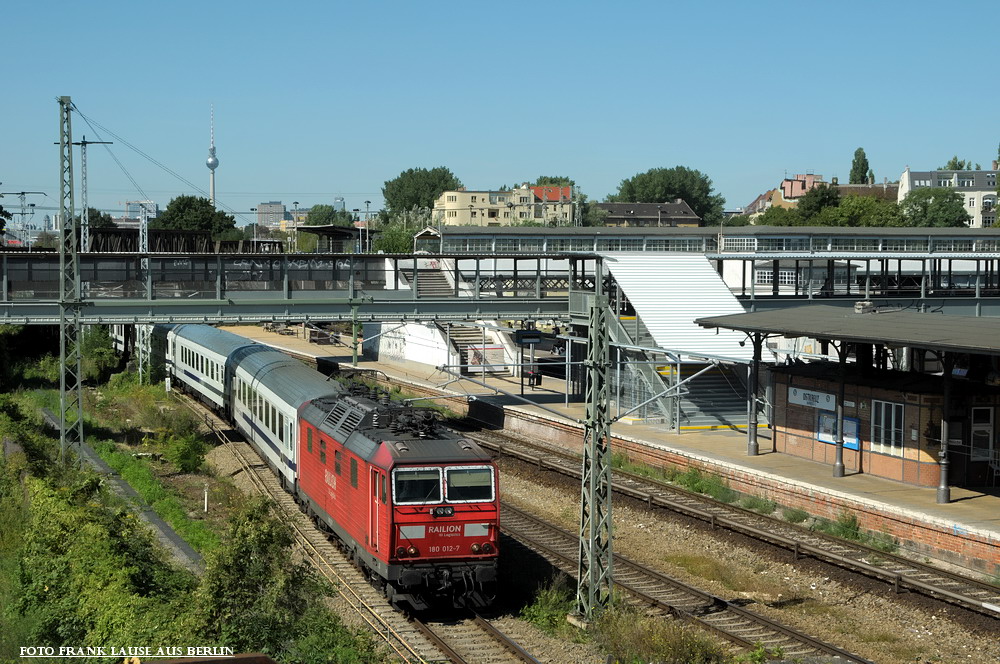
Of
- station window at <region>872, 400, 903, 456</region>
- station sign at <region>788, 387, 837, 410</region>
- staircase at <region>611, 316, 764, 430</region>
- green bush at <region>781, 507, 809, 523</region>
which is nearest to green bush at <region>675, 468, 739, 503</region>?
green bush at <region>781, 507, 809, 523</region>

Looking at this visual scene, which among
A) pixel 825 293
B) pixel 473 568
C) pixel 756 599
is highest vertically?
pixel 825 293

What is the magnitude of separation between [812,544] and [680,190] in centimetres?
14370

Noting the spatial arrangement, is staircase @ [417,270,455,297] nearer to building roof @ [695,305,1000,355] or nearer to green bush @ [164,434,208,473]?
green bush @ [164,434,208,473]

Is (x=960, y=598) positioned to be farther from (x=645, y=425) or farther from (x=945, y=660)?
(x=645, y=425)

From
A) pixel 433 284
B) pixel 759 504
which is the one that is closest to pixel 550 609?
pixel 759 504

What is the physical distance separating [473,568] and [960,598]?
26.9 ft

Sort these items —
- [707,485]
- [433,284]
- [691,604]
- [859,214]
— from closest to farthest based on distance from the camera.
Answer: [691,604]
[707,485]
[433,284]
[859,214]

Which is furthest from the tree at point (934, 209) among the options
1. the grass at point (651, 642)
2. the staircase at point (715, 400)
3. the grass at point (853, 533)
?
the grass at point (651, 642)

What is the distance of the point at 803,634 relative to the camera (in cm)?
1564

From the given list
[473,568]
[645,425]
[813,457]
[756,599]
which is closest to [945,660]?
[756,599]

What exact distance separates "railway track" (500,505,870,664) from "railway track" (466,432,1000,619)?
A: 3.15 m

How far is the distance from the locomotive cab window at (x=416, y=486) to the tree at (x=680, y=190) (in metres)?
145

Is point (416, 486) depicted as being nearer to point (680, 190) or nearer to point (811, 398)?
point (811, 398)

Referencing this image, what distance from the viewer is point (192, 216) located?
12462 cm
